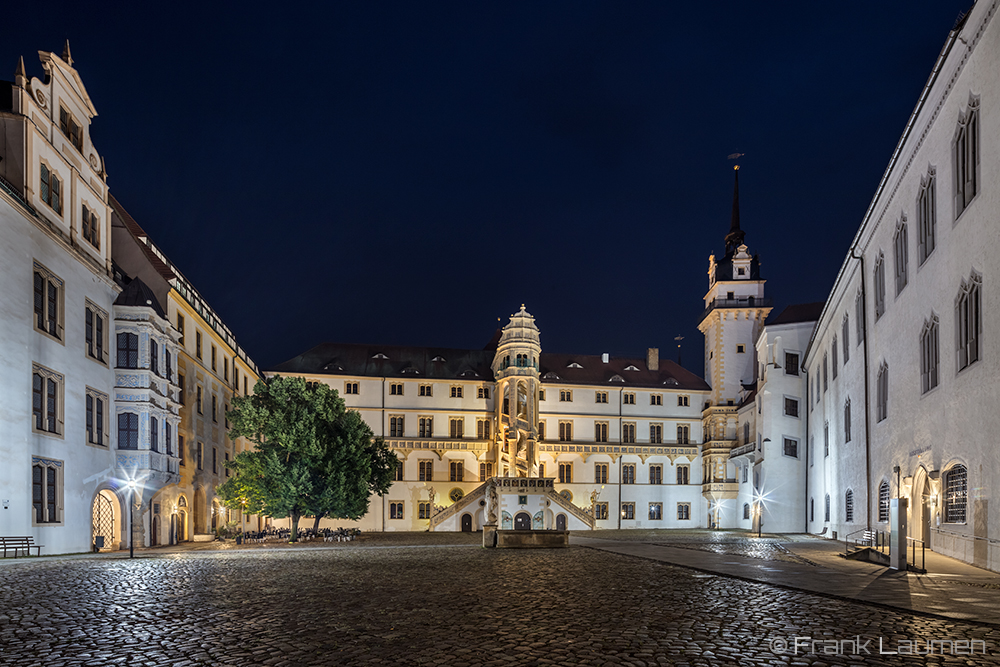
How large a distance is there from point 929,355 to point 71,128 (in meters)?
34.9

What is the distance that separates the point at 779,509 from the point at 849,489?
19103 millimetres

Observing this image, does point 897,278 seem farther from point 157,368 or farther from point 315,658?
point 157,368

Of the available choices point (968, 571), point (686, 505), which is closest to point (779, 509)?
point (686, 505)

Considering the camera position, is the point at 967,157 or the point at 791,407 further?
the point at 791,407

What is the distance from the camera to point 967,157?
882 inches

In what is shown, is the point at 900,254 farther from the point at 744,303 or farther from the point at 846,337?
the point at 744,303

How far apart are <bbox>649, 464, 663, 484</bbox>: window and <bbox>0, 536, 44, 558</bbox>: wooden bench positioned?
63.2m

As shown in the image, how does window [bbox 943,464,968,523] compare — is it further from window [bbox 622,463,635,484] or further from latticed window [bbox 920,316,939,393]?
window [bbox 622,463,635,484]

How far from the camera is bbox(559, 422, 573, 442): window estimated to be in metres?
82.8

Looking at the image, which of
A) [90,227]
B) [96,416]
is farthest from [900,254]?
[90,227]

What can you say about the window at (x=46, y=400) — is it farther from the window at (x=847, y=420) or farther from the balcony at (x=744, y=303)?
the balcony at (x=744, y=303)

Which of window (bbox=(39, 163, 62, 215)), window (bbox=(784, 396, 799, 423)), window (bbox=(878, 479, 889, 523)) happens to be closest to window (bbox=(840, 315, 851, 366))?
window (bbox=(878, 479, 889, 523))

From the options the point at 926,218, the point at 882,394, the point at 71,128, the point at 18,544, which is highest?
the point at 71,128

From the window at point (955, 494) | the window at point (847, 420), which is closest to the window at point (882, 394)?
the window at point (847, 420)
